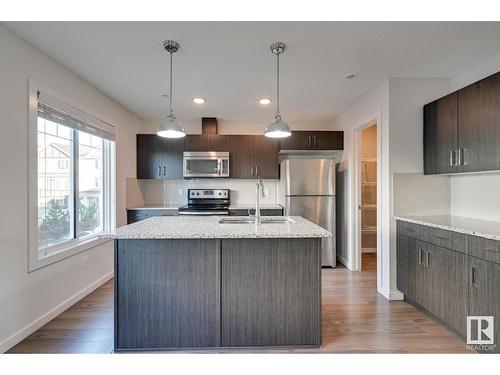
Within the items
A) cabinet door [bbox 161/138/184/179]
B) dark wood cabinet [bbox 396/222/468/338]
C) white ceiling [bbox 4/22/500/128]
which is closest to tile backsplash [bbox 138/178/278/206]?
cabinet door [bbox 161/138/184/179]

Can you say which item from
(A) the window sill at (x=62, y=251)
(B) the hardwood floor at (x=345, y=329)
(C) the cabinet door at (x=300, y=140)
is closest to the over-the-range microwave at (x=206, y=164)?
(C) the cabinet door at (x=300, y=140)

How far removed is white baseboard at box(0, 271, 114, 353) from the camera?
74.9 inches

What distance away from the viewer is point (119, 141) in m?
3.69

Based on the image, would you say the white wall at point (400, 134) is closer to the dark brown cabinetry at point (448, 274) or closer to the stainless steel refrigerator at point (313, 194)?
A: the dark brown cabinetry at point (448, 274)

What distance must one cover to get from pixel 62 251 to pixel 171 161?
6.97 ft

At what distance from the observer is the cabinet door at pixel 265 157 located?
14.2 feet

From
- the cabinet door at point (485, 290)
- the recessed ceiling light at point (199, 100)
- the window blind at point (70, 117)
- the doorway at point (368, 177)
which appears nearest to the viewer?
the cabinet door at point (485, 290)

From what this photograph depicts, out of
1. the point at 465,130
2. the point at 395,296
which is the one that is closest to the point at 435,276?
the point at 395,296

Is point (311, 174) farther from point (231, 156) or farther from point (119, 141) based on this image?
point (119, 141)

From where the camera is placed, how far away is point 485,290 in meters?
1.77

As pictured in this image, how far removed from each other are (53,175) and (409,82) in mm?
3730

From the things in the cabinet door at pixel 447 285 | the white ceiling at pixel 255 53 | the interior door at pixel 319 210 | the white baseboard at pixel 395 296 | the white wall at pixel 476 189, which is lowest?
the white baseboard at pixel 395 296

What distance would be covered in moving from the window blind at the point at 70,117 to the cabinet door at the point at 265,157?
2.13 m

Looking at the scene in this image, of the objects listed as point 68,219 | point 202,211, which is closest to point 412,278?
point 202,211
